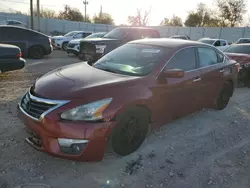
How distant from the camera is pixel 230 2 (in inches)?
1594

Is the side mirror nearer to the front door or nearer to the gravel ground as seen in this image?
the front door

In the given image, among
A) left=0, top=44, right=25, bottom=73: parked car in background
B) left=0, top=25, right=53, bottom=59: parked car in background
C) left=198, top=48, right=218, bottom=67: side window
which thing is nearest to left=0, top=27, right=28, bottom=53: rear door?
left=0, top=25, right=53, bottom=59: parked car in background

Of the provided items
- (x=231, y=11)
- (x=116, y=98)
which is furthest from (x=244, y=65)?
(x=231, y=11)

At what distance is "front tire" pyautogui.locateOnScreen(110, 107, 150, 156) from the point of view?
3.08 metres

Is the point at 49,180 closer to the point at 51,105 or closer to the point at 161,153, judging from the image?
the point at 51,105

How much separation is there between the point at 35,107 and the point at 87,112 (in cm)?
68

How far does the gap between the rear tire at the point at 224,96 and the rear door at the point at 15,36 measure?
30.5ft

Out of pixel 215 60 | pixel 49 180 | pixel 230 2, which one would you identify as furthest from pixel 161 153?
pixel 230 2

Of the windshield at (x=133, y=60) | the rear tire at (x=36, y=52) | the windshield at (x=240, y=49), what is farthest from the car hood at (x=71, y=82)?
Result: the rear tire at (x=36, y=52)

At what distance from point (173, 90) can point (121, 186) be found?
5.72ft

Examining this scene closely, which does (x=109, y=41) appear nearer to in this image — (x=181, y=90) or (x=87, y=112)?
(x=181, y=90)

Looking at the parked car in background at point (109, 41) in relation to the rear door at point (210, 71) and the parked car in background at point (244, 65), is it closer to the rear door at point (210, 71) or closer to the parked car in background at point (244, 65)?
the parked car in background at point (244, 65)

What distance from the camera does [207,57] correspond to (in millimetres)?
4758

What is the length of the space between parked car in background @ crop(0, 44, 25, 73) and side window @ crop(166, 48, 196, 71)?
5.14 metres
